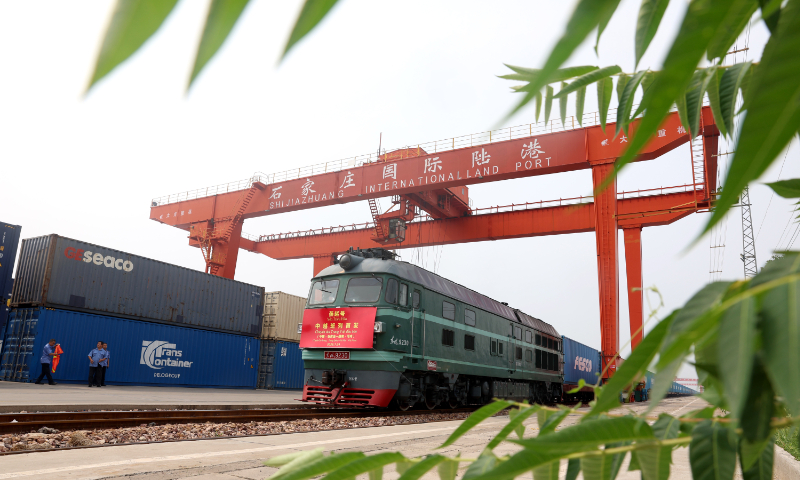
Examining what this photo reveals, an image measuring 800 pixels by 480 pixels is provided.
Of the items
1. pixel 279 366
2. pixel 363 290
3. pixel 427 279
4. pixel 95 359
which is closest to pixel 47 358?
pixel 95 359

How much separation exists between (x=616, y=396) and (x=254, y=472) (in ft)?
13.7

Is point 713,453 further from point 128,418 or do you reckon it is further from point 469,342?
point 469,342

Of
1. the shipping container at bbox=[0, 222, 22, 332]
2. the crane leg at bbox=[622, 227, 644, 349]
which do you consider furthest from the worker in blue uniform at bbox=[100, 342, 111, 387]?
the crane leg at bbox=[622, 227, 644, 349]

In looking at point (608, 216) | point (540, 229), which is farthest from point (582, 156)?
point (540, 229)

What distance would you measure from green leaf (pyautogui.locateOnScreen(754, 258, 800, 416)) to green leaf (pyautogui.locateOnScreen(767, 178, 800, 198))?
1.68ft

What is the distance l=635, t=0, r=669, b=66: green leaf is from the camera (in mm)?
766

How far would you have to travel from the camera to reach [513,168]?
688 inches

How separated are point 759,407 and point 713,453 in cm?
24

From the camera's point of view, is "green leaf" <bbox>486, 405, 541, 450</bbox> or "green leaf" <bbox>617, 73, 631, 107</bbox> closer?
"green leaf" <bbox>486, 405, 541, 450</bbox>

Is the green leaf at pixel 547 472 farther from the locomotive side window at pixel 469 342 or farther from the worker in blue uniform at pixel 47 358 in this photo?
the worker in blue uniform at pixel 47 358

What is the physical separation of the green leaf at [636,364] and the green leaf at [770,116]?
201mm

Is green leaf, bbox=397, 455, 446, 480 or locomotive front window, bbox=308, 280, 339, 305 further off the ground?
locomotive front window, bbox=308, 280, 339, 305

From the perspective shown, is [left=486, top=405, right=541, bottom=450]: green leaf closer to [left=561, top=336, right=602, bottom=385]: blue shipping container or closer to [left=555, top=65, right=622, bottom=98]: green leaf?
[left=555, top=65, right=622, bottom=98]: green leaf

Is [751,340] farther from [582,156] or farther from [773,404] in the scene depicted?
[582,156]
